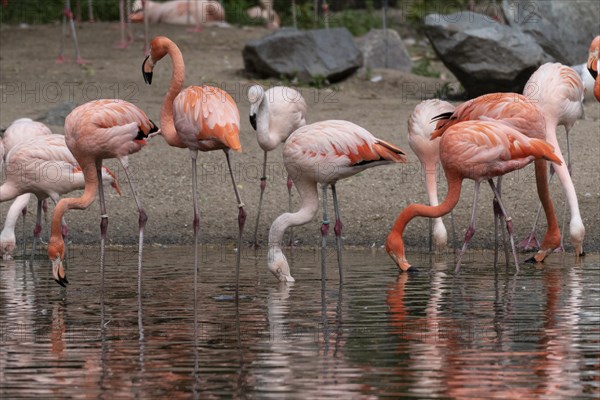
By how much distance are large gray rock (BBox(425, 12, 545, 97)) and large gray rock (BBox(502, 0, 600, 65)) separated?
26.2 inches

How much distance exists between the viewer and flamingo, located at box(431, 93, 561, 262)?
27.0 feet

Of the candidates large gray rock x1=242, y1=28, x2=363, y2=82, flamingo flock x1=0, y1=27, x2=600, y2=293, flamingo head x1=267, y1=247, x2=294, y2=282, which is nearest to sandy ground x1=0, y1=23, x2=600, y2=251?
large gray rock x1=242, y1=28, x2=363, y2=82

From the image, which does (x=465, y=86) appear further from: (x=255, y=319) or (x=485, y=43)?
(x=255, y=319)

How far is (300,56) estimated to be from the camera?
14.5m

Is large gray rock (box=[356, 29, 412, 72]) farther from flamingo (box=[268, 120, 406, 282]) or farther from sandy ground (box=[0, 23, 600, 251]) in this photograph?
A: flamingo (box=[268, 120, 406, 282])

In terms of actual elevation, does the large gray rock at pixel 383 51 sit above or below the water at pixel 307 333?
above

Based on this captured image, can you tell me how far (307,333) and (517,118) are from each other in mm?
2936

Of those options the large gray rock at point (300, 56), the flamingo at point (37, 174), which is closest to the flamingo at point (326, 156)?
the flamingo at point (37, 174)

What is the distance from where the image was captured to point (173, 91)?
25.3ft

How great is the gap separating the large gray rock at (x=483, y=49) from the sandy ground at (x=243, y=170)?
0.76 meters

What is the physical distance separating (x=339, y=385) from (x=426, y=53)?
A: 43.6ft

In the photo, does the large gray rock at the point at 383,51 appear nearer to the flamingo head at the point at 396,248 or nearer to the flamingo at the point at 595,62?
the flamingo at the point at 595,62

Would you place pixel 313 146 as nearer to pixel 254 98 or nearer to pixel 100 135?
pixel 254 98

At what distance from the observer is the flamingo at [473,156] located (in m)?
7.68
